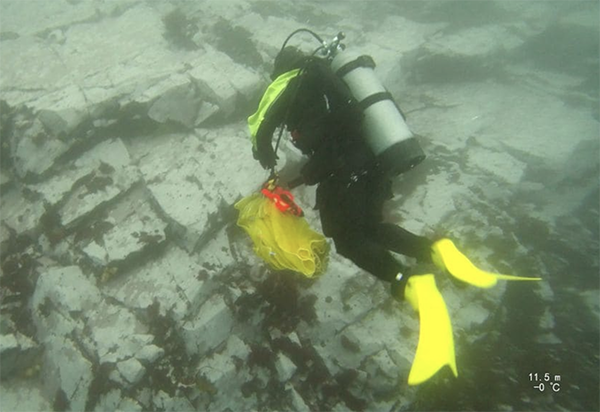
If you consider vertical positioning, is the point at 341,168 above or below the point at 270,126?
below

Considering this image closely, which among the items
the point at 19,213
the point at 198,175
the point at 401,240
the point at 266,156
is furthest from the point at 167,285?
the point at 401,240

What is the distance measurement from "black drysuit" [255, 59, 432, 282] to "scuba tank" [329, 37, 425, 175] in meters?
0.11

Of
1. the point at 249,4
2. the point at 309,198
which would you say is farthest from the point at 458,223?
the point at 249,4

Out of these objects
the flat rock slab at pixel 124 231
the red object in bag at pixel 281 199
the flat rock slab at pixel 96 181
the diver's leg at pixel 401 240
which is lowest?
the flat rock slab at pixel 124 231

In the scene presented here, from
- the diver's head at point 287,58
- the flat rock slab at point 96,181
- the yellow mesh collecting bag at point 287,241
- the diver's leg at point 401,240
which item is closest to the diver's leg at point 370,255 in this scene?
the diver's leg at point 401,240

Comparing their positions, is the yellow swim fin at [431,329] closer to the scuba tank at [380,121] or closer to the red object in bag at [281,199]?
the scuba tank at [380,121]

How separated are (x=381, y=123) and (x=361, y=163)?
391 millimetres

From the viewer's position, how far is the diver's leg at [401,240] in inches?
134

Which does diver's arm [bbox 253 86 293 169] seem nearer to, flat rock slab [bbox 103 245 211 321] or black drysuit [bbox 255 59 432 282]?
black drysuit [bbox 255 59 432 282]

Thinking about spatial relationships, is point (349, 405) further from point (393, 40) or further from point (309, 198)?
point (393, 40)

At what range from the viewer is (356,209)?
3285mm

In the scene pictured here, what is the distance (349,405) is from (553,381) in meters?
2.13

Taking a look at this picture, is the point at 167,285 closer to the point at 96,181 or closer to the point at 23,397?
the point at 96,181

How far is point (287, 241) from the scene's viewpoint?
3885mm
